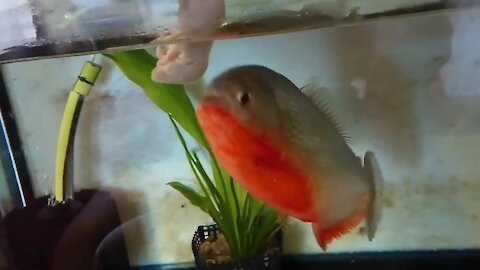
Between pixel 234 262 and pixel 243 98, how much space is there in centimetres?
37

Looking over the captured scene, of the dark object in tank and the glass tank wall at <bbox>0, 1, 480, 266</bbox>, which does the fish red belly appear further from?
the dark object in tank

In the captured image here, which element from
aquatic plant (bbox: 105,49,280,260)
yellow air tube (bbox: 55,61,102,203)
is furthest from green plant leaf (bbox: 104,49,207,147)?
yellow air tube (bbox: 55,61,102,203)

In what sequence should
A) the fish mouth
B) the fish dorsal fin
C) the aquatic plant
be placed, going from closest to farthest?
the fish mouth < the fish dorsal fin < the aquatic plant

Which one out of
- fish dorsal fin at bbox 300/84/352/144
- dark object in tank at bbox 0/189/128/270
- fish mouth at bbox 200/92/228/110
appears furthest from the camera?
dark object in tank at bbox 0/189/128/270

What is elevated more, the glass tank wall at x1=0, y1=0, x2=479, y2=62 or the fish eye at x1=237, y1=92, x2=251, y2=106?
the glass tank wall at x1=0, y1=0, x2=479, y2=62

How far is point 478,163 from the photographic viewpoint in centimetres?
104

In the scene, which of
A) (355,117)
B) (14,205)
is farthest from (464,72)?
(14,205)

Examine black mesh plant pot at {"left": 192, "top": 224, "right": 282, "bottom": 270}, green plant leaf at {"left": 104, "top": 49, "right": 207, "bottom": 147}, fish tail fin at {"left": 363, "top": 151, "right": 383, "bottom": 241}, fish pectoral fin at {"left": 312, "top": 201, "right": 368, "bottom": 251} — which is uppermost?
green plant leaf at {"left": 104, "top": 49, "right": 207, "bottom": 147}

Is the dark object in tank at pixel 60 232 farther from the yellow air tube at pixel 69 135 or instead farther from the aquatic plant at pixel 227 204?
the aquatic plant at pixel 227 204

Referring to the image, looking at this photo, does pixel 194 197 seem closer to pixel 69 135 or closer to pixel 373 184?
pixel 69 135

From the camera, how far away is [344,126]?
0.93 metres

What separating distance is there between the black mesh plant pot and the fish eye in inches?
14.4

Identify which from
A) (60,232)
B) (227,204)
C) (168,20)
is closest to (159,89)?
(168,20)

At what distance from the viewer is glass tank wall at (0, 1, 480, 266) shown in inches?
38.5
